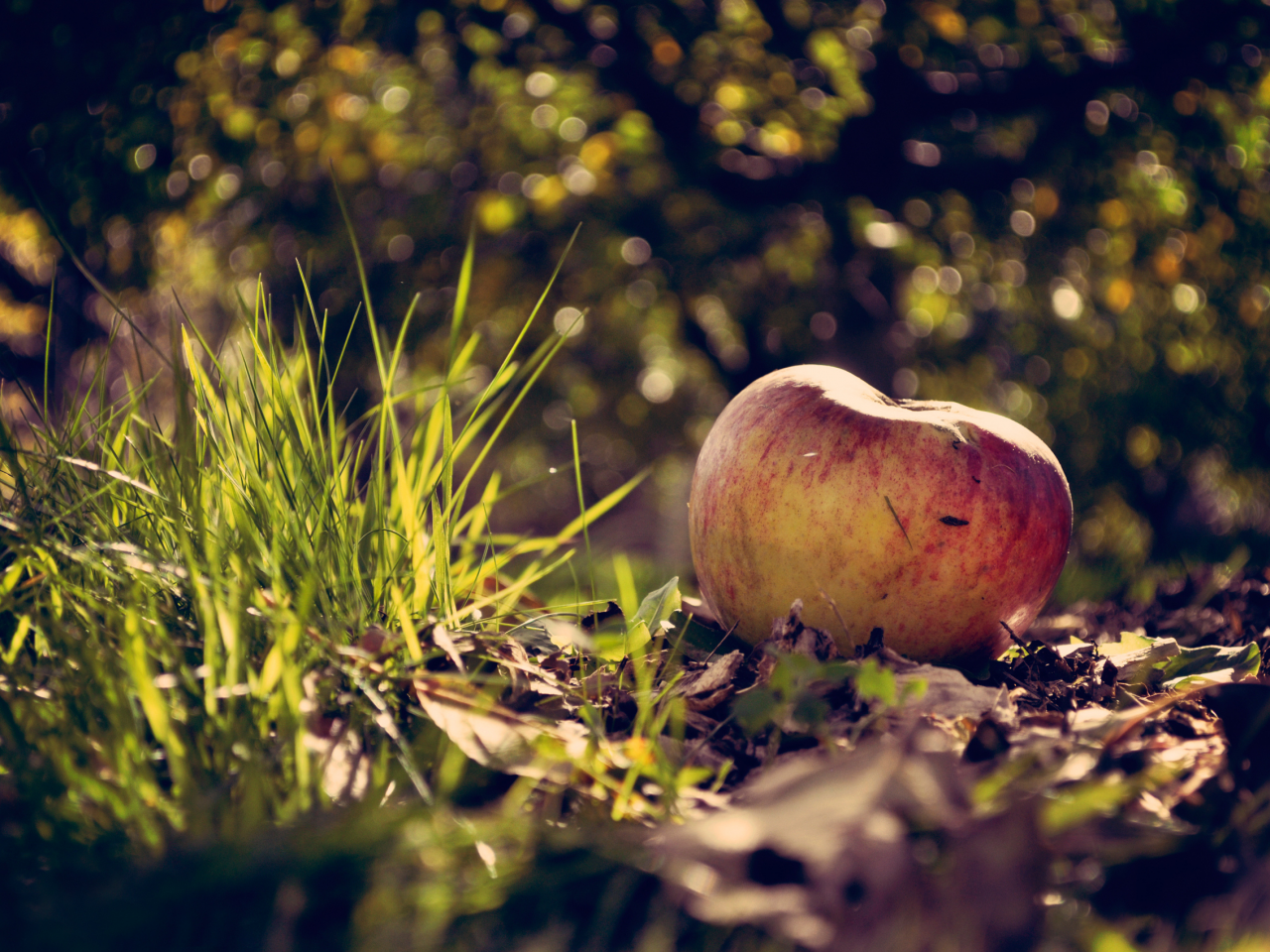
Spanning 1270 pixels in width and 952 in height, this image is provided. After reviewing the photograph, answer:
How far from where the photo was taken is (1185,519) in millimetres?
8016

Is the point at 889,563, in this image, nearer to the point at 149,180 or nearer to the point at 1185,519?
the point at 149,180

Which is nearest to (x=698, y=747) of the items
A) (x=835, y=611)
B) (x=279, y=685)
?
(x=835, y=611)

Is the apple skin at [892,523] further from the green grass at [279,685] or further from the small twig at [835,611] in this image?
the green grass at [279,685]

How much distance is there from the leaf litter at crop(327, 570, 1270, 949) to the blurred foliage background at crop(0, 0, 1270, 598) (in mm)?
3137

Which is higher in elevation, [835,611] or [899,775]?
[899,775]

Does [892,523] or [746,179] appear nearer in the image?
[892,523]

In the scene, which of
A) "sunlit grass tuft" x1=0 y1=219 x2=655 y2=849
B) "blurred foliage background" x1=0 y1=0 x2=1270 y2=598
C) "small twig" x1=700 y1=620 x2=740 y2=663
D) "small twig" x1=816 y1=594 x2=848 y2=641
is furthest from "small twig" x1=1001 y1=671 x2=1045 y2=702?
"blurred foliage background" x1=0 y1=0 x2=1270 y2=598

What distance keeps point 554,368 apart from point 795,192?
2.38 m

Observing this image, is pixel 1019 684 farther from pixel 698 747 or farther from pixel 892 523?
pixel 698 747

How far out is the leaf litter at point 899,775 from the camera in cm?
64

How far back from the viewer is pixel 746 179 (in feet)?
16.2

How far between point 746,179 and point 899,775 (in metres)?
4.75

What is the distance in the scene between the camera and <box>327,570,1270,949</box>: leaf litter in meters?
0.64

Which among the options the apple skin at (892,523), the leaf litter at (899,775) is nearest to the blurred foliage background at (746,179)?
the apple skin at (892,523)
